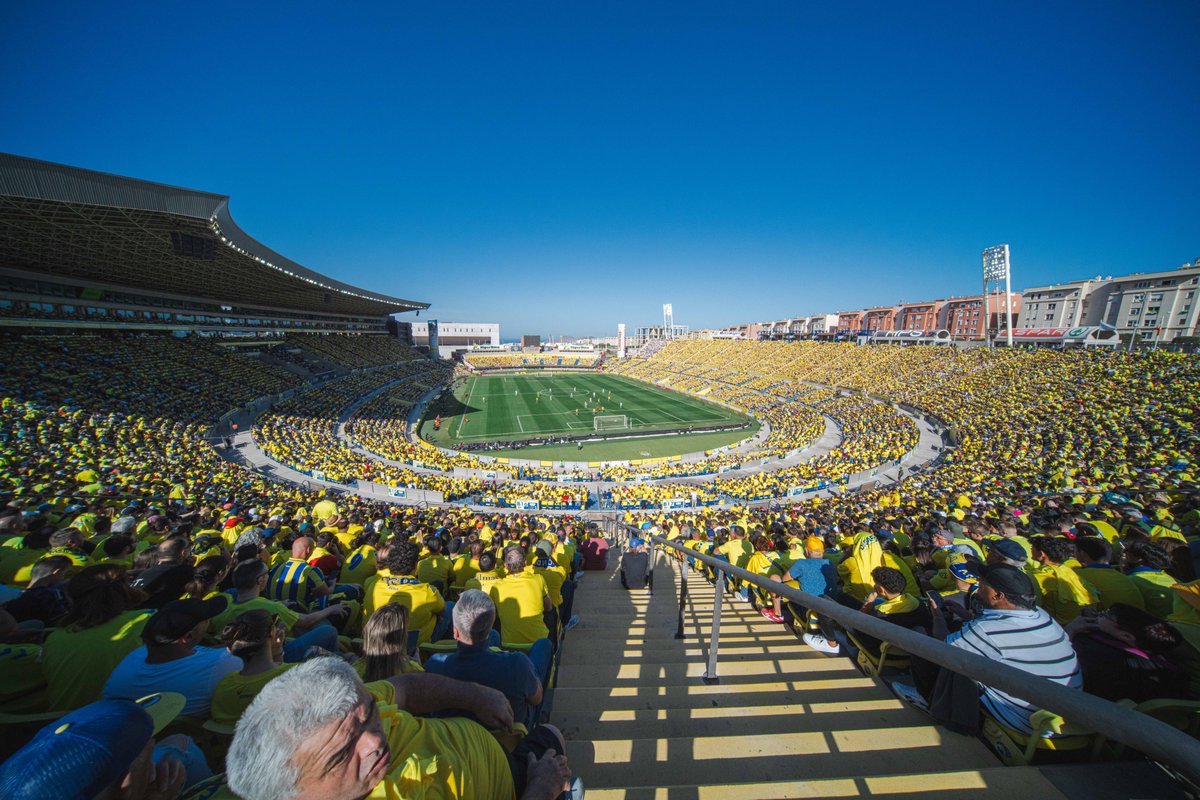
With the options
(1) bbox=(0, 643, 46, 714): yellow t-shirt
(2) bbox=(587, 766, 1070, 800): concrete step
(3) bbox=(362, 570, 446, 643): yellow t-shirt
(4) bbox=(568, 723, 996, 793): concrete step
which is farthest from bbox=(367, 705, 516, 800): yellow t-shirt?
(1) bbox=(0, 643, 46, 714): yellow t-shirt

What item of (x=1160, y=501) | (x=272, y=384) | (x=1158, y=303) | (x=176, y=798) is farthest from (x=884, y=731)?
(x=1158, y=303)

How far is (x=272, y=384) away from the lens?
36094 mm

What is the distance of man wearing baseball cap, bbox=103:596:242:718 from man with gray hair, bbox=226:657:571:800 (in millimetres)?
1486

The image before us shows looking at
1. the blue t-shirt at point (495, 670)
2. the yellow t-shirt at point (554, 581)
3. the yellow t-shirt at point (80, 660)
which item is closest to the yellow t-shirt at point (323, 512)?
the yellow t-shirt at point (554, 581)

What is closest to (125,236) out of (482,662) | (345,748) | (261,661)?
(261,661)

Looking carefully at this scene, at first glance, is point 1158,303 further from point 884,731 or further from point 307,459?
point 307,459

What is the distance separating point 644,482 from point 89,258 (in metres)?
34.2

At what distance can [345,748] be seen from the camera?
1.30 metres

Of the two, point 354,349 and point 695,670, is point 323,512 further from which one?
point 354,349

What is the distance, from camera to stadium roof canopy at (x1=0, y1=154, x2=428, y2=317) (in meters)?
14.1

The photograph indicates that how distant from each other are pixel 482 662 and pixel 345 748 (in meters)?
1.32

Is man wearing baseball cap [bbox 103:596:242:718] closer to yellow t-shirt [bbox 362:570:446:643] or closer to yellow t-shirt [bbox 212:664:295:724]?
yellow t-shirt [bbox 212:664:295:724]

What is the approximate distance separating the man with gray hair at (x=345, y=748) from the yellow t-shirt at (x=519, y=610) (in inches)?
86.1

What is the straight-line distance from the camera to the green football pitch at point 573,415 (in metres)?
36.7
